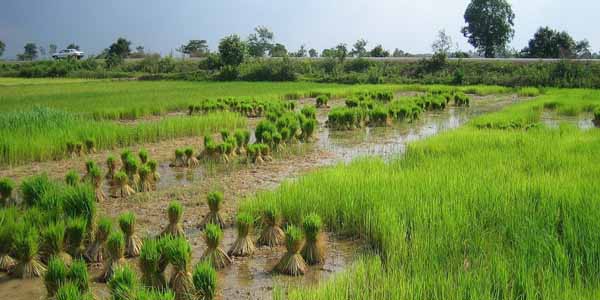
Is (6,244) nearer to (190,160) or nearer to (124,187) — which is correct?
(124,187)

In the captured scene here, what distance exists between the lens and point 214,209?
503 centimetres

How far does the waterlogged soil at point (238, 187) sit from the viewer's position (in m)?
3.88

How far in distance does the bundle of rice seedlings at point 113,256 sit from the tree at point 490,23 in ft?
162

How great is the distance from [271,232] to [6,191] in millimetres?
2998

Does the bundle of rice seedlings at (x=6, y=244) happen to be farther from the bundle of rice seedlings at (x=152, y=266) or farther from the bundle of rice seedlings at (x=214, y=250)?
the bundle of rice seedlings at (x=214, y=250)

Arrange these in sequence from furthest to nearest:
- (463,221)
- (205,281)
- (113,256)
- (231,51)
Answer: (231,51) → (463,221) → (113,256) → (205,281)

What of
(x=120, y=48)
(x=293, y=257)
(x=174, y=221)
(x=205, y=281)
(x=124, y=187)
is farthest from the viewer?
(x=120, y=48)

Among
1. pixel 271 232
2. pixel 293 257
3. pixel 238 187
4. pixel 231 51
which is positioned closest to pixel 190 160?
pixel 238 187

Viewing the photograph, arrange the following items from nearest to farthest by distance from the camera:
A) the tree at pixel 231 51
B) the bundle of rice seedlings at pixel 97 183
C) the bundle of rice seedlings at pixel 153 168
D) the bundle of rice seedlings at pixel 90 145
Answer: the bundle of rice seedlings at pixel 97 183, the bundle of rice seedlings at pixel 153 168, the bundle of rice seedlings at pixel 90 145, the tree at pixel 231 51

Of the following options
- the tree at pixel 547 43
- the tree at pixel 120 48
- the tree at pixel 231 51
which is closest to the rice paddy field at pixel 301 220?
the tree at pixel 231 51

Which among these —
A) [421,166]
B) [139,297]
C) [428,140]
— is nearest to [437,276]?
[139,297]

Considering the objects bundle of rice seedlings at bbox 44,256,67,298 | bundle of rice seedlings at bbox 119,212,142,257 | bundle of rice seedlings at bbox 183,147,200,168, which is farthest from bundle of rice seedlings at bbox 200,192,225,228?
bundle of rice seedlings at bbox 183,147,200,168

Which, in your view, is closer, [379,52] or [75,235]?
[75,235]

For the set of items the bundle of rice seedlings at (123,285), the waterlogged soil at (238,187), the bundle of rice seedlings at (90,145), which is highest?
the bundle of rice seedlings at (90,145)
